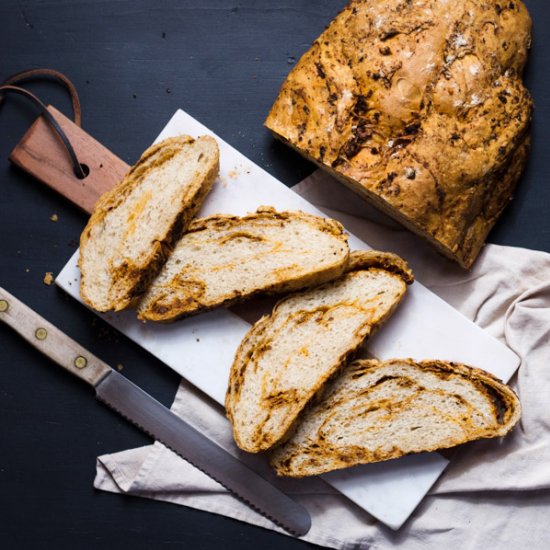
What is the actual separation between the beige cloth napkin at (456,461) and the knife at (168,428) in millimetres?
84

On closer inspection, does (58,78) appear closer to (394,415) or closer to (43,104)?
(43,104)

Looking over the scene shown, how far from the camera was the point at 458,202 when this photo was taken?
9.54 ft

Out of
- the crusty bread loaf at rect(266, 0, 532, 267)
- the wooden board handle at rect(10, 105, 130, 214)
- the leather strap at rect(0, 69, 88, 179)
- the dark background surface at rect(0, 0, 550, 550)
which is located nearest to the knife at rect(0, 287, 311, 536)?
the dark background surface at rect(0, 0, 550, 550)

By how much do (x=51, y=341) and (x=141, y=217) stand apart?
776mm

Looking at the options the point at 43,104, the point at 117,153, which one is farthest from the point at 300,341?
the point at 43,104

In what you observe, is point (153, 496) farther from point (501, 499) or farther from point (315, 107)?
point (315, 107)

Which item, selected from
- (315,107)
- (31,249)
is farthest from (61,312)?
(315,107)

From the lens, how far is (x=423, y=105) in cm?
285

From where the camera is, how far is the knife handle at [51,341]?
3252mm

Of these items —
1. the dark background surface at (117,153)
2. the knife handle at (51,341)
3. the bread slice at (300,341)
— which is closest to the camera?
the bread slice at (300,341)

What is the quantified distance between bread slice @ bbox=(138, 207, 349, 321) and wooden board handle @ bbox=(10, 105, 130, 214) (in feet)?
1.75

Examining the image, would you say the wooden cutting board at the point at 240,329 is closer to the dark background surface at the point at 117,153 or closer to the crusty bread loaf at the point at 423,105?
the dark background surface at the point at 117,153

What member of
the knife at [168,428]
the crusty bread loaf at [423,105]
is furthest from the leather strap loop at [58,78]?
the crusty bread loaf at [423,105]

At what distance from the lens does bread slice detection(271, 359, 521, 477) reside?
3152 mm
